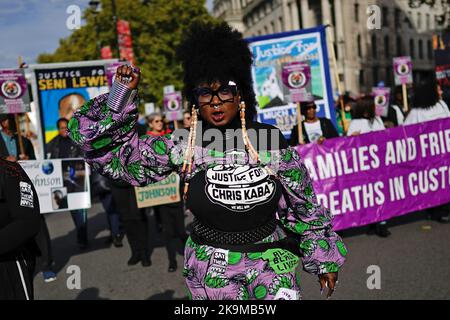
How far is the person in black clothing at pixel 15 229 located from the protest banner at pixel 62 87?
8.45 metres

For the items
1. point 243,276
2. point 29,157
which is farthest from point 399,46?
point 243,276

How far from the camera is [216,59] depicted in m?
2.65

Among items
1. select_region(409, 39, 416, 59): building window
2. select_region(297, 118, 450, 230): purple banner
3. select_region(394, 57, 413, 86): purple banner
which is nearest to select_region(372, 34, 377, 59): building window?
select_region(409, 39, 416, 59): building window

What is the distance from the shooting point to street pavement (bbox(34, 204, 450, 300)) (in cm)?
478

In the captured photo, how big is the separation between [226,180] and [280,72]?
25.4 feet

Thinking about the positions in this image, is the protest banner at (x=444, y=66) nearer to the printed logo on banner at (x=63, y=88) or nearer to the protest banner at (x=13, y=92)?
the printed logo on banner at (x=63, y=88)

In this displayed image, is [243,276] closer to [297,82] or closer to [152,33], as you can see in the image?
[297,82]

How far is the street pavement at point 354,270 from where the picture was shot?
4.78 metres

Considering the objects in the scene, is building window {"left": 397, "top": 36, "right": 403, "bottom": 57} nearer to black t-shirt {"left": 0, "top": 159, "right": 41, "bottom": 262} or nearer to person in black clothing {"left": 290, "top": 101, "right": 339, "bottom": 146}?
person in black clothing {"left": 290, "top": 101, "right": 339, "bottom": 146}

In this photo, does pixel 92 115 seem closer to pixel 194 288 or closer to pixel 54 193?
pixel 194 288

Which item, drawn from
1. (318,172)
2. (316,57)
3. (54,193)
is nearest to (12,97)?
(54,193)

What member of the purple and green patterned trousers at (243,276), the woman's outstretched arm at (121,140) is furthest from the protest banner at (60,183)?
the purple and green patterned trousers at (243,276)

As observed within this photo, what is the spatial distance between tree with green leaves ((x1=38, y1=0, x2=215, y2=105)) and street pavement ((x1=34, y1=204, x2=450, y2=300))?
94.8 feet

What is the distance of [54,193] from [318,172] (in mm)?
3725
